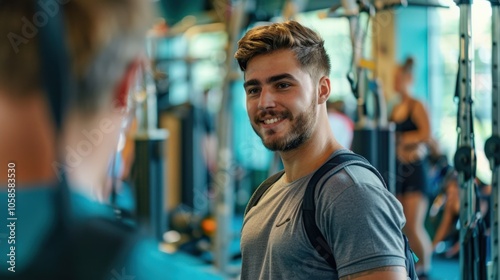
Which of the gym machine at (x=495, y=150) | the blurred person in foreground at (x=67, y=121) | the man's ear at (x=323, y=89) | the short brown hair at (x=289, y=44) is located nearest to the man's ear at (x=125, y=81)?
the blurred person in foreground at (x=67, y=121)

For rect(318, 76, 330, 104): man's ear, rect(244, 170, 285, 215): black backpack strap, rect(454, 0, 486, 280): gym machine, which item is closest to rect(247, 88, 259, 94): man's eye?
rect(318, 76, 330, 104): man's ear

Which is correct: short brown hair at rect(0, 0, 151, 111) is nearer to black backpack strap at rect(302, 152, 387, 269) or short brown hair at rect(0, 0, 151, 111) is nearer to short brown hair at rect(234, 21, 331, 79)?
short brown hair at rect(234, 21, 331, 79)

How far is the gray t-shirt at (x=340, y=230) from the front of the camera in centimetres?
109

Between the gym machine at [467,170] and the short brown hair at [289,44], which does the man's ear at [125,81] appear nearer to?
the short brown hair at [289,44]

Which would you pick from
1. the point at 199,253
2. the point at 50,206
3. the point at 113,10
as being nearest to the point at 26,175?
the point at 50,206

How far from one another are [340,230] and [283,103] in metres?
0.27

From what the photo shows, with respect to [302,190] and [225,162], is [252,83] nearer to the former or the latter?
[302,190]

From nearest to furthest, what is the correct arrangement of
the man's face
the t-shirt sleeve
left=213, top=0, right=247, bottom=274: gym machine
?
the t-shirt sleeve < the man's face < left=213, top=0, right=247, bottom=274: gym machine

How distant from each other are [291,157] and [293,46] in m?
0.21

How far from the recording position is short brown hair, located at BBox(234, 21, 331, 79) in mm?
1268

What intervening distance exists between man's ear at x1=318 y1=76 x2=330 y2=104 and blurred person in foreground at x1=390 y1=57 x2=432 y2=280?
119 inches

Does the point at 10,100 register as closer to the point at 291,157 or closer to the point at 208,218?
the point at 291,157

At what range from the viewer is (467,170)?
2326mm

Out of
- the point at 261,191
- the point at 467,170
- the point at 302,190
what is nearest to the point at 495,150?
the point at 467,170
